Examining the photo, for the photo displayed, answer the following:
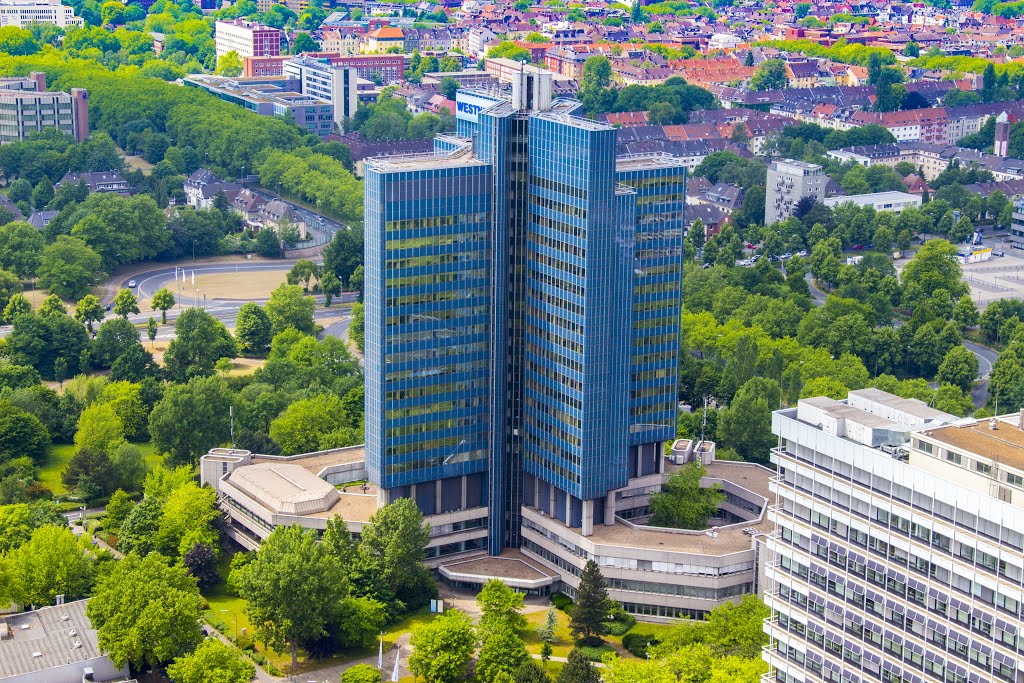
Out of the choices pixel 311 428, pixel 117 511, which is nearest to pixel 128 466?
pixel 117 511

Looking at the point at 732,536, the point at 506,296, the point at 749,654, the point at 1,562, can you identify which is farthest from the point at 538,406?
the point at 1,562

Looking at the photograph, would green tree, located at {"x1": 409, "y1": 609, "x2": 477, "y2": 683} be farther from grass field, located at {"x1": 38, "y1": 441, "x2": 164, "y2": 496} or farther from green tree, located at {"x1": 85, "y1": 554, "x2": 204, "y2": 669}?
grass field, located at {"x1": 38, "y1": 441, "x2": 164, "y2": 496}

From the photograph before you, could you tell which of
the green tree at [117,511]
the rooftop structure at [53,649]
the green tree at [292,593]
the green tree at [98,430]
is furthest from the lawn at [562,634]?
the green tree at [98,430]

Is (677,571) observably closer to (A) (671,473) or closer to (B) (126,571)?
(A) (671,473)

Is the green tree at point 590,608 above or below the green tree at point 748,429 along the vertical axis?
below

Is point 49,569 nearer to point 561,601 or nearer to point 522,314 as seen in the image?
point 561,601

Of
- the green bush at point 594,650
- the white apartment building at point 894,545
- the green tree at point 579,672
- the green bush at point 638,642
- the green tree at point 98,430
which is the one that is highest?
the white apartment building at point 894,545

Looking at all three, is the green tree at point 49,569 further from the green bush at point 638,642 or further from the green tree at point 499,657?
the green bush at point 638,642
